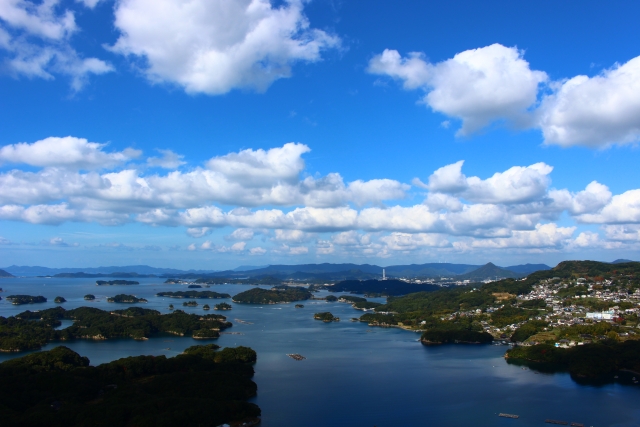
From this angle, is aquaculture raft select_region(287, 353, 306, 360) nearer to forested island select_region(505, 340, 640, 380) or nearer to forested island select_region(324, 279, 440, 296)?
forested island select_region(505, 340, 640, 380)

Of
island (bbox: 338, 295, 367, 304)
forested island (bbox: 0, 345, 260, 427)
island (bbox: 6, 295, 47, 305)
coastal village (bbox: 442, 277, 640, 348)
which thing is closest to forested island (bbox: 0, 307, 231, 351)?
forested island (bbox: 0, 345, 260, 427)

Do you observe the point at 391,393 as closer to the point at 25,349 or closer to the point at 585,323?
the point at 585,323

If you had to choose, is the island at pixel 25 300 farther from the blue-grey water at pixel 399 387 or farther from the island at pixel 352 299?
the island at pixel 352 299

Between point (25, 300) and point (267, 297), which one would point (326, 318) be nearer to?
point (267, 297)

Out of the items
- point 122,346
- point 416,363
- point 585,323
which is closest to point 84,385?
point 122,346

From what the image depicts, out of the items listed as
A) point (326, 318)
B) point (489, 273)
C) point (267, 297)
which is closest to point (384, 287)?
point (267, 297)

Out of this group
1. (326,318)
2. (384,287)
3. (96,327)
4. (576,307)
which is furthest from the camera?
(384,287)
